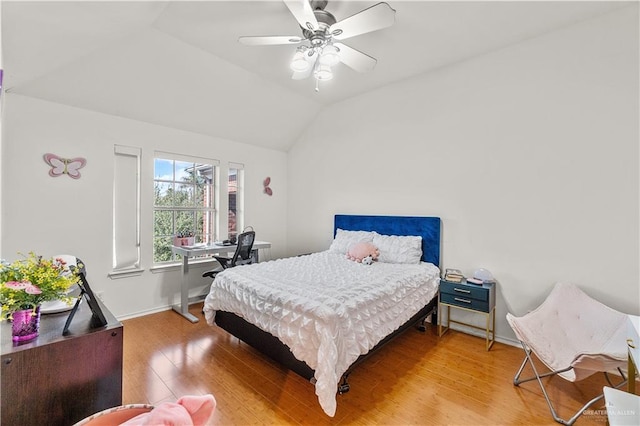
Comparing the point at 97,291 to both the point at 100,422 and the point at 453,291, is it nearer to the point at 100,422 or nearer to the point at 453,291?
the point at 100,422

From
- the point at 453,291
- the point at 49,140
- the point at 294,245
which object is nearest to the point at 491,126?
the point at 453,291

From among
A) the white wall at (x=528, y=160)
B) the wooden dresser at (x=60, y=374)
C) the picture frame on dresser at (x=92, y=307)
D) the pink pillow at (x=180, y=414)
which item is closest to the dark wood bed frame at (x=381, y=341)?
the white wall at (x=528, y=160)

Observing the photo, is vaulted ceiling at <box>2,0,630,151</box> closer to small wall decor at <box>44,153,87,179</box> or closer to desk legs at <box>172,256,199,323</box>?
small wall decor at <box>44,153,87,179</box>

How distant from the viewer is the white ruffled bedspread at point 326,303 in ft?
6.03

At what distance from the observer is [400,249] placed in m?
3.42

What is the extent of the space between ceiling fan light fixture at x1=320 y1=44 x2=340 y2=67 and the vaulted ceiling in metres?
0.39

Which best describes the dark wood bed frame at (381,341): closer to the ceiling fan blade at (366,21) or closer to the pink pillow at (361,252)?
the pink pillow at (361,252)

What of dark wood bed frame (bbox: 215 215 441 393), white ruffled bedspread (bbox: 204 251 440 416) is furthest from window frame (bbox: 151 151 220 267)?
dark wood bed frame (bbox: 215 215 441 393)

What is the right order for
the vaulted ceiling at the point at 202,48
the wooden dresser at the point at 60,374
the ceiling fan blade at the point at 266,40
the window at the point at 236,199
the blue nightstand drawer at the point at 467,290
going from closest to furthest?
the wooden dresser at the point at 60,374
the vaulted ceiling at the point at 202,48
the ceiling fan blade at the point at 266,40
the blue nightstand drawer at the point at 467,290
the window at the point at 236,199

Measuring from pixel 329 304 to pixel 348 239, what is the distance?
2.00 meters

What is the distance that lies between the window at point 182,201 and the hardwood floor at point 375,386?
144 cm

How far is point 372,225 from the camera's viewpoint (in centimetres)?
397

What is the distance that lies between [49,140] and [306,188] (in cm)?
333

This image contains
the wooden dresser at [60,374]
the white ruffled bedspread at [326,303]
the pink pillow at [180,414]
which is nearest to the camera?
the pink pillow at [180,414]
